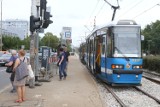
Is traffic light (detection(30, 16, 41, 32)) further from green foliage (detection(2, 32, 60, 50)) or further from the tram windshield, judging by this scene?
green foliage (detection(2, 32, 60, 50))

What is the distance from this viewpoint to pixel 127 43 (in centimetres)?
1795

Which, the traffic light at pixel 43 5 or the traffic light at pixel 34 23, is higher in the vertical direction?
the traffic light at pixel 43 5

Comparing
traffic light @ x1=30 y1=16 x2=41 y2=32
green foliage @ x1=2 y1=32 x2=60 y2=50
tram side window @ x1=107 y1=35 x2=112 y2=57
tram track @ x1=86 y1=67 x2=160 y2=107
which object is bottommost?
tram track @ x1=86 y1=67 x2=160 y2=107

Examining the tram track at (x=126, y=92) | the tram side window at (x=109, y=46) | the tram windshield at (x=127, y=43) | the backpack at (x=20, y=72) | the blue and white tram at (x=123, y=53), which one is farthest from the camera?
the tram side window at (x=109, y=46)

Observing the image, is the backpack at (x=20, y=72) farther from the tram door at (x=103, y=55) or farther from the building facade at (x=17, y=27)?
the building facade at (x=17, y=27)

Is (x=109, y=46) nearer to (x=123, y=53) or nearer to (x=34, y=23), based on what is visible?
(x=123, y=53)

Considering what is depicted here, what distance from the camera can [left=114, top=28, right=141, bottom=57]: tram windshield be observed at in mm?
17797

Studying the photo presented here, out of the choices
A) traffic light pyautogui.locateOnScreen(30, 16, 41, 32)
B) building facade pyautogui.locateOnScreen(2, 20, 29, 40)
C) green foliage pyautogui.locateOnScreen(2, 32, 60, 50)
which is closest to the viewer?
traffic light pyautogui.locateOnScreen(30, 16, 41, 32)

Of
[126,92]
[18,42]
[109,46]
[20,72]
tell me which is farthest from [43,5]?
[18,42]

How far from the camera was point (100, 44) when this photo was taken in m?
20.3

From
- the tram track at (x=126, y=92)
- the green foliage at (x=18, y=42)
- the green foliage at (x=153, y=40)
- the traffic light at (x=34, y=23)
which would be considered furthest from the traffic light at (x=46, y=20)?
the green foliage at (x=18, y=42)

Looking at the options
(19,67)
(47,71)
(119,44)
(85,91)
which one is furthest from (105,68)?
(19,67)

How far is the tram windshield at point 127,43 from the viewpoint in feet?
58.4

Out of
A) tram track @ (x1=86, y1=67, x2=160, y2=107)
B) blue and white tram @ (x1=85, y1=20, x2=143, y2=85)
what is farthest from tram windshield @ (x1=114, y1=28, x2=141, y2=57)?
tram track @ (x1=86, y1=67, x2=160, y2=107)
